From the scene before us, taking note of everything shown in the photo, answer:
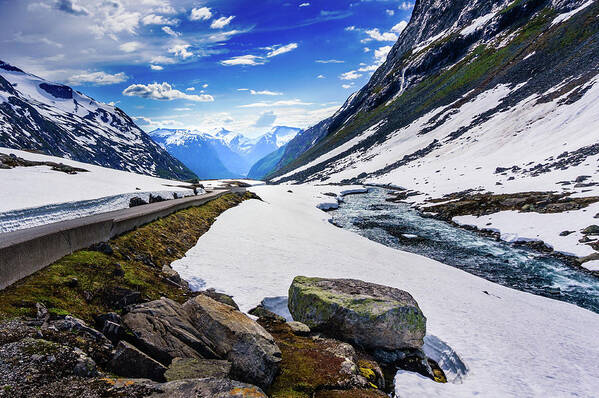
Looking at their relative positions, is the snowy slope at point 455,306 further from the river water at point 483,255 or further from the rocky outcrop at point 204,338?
the rocky outcrop at point 204,338

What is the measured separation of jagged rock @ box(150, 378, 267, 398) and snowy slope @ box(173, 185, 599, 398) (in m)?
5.41

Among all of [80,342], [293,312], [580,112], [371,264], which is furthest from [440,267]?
[580,112]

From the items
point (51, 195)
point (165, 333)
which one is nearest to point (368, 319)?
→ point (165, 333)

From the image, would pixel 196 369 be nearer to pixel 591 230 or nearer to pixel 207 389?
pixel 207 389

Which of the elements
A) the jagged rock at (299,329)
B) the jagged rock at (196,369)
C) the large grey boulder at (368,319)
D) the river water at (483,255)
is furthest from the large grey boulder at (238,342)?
the river water at (483,255)

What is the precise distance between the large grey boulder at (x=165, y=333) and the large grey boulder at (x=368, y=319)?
4.78 meters

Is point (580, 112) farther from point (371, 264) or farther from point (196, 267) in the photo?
point (196, 267)

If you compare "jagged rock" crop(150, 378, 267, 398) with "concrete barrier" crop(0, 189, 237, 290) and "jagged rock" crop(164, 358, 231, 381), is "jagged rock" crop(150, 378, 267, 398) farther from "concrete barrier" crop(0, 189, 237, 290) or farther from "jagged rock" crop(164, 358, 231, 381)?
"concrete barrier" crop(0, 189, 237, 290)

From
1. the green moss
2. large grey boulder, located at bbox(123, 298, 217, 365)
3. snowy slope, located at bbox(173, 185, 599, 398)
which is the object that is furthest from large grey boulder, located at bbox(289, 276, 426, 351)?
the green moss

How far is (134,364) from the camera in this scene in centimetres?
643

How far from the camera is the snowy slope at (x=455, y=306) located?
9.88 meters

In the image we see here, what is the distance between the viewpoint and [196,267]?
54.9 ft

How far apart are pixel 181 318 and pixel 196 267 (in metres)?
8.84

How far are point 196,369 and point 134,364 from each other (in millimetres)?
1281
